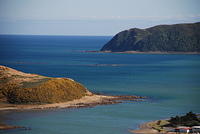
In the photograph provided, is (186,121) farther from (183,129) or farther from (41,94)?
(41,94)

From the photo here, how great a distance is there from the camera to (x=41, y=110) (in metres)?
62.5

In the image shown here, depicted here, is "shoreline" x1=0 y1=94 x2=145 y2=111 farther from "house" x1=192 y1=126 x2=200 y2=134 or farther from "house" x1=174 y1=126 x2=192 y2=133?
"house" x1=192 y1=126 x2=200 y2=134

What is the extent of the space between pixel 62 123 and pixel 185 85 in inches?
1506

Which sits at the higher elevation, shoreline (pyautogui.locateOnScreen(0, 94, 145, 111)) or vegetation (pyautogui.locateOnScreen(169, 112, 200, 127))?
vegetation (pyautogui.locateOnScreen(169, 112, 200, 127))

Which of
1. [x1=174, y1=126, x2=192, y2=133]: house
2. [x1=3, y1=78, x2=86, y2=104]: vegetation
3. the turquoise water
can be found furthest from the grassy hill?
[x1=174, y1=126, x2=192, y2=133]: house

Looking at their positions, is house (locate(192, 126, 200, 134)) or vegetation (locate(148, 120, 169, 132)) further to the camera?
vegetation (locate(148, 120, 169, 132))

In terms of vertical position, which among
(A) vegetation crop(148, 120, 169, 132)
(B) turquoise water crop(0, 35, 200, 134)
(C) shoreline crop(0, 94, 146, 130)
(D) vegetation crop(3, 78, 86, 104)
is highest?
(D) vegetation crop(3, 78, 86, 104)

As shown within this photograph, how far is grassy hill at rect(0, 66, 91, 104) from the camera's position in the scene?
6531 cm

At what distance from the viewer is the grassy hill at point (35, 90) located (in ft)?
214

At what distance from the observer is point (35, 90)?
215 ft

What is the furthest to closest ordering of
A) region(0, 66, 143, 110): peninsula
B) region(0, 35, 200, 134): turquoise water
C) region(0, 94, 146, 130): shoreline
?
region(0, 66, 143, 110): peninsula
region(0, 94, 146, 130): shoreline
region(0, 35, 200, 134): turquoise water

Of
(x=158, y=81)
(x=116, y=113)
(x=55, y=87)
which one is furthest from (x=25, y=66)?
(x=116, y=113)

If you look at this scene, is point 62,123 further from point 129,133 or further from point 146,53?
point 146,53

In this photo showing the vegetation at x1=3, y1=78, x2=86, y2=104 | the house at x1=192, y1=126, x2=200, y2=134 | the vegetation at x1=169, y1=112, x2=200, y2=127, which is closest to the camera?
the house at x1=192, y1=126, x2=200, y2=134
